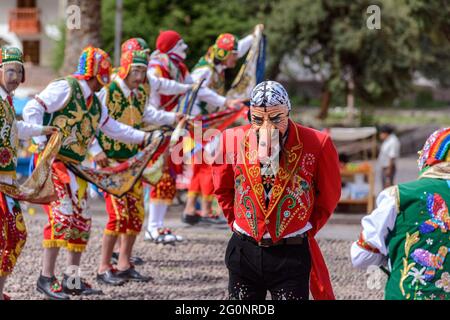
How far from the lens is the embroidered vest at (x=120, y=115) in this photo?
25.3 feet

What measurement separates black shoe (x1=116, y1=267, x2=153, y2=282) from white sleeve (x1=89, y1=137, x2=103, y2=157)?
3.57 ft

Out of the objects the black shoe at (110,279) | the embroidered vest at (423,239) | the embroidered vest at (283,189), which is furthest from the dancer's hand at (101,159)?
the embroidered vest at (423,239)

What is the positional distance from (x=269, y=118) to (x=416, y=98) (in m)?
57.6

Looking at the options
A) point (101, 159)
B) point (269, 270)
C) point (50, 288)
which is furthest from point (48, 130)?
point (269, 270)

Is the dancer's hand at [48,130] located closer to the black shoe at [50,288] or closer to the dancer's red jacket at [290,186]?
the black shoe at [50,288]

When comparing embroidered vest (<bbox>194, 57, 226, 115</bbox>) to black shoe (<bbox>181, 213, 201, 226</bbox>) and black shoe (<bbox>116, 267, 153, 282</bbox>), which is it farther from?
black shoe (<bbox>116, 267, 153, 282</bbox>)

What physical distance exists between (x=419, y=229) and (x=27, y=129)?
3.28 m

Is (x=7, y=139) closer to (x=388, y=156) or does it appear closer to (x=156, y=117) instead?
(x=156, y=117)

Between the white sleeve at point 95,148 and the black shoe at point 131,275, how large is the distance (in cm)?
109

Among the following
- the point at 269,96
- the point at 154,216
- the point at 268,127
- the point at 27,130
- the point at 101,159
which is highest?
the point at 269,96

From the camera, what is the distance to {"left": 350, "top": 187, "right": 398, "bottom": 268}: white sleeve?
398cm

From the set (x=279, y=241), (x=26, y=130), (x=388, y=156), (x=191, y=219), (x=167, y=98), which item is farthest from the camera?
(x=388, y=156)

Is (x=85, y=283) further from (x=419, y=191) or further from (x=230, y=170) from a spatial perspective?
(x=419, y=191)

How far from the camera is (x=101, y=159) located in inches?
297
